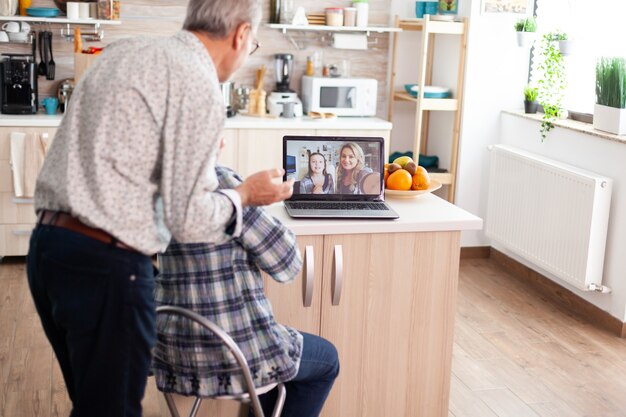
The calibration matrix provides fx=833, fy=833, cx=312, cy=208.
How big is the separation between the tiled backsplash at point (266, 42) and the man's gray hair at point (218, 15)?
3391mm

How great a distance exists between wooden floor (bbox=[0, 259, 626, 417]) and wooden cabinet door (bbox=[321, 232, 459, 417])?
478mm

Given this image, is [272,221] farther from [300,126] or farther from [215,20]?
[300,126]

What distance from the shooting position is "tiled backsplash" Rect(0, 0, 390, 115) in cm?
502

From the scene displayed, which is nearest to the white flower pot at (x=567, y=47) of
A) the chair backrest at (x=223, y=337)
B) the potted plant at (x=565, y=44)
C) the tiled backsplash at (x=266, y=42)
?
the potted plant at (x=565, y=44)

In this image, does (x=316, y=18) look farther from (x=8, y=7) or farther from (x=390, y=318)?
(x=390, y=318)

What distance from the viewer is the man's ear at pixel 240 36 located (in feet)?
5.85

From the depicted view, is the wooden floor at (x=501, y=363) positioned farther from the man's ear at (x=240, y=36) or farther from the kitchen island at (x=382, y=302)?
the man's ear at (x=240, y=36)

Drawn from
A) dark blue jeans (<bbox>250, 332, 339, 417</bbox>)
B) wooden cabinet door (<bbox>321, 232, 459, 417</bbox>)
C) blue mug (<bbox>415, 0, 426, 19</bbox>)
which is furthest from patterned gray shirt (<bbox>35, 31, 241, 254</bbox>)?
blue mug (<bbox>415, 0, 426, 19</bbox>)

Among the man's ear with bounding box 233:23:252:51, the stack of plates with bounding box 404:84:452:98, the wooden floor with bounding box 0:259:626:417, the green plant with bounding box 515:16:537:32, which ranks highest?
the green plant with bounding box 515:16:537:32

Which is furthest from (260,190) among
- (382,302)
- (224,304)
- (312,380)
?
(382,302)

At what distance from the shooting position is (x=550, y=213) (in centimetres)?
435

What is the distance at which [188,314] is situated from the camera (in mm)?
1862

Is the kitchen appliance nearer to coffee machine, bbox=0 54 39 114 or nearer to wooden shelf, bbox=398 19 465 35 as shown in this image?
coffee machine, bbox=0 54 39 114

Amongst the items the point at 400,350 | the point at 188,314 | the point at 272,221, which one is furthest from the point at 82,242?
the point at 400,350
